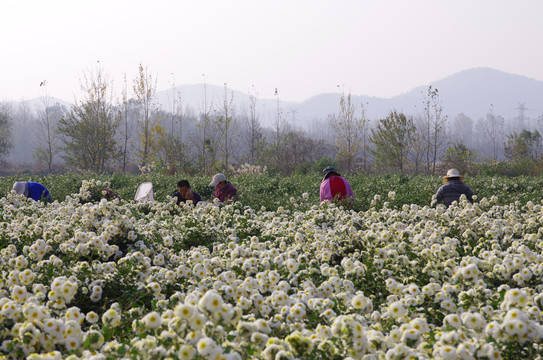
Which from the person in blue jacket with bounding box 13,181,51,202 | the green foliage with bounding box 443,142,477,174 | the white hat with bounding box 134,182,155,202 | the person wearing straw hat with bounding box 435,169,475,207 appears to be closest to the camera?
the person wearing straw hat with bounding box 435,169,475,207

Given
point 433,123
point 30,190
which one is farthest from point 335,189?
point 433,123

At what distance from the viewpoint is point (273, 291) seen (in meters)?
3.54

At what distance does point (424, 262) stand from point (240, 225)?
10.0 feet

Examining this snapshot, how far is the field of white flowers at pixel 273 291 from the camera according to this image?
7.73 ft

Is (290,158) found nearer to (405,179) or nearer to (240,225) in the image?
(405,179)

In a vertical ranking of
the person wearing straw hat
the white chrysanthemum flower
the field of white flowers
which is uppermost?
the person wearing straw hat

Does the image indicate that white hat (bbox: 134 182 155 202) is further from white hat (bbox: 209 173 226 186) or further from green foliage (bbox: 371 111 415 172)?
green foliage (bbox: 371 111 415 172)

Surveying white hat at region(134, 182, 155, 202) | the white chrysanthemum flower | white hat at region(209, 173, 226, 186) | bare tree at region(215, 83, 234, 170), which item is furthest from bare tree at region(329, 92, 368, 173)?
the white chrysanthemum flower

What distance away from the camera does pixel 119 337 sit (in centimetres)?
321

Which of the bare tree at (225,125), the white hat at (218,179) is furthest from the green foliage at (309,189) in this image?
the bare tree at (225,125)

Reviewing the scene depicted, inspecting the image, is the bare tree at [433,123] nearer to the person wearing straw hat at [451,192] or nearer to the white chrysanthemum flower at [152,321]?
the person wearing straw hat at [451,192]

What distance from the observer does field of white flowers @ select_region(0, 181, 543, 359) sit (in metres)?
2.36

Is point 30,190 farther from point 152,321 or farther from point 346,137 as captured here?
point 346,137

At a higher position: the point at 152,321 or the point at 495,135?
the point at 495,135
